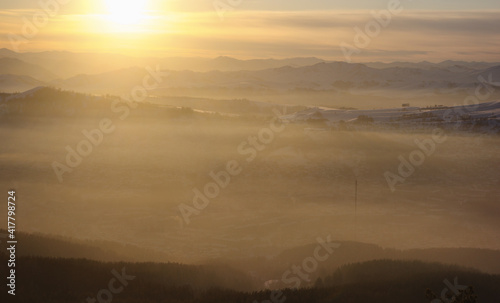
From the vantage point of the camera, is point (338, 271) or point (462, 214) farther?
point (462, 214)

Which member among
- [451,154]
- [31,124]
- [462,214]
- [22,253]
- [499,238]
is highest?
[31,124]

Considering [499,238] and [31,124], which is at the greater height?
[31,124]

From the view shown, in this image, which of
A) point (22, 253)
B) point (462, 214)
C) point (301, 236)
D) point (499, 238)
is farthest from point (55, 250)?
point (462, 214)

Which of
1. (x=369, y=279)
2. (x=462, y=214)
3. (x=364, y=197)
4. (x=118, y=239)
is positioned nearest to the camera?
(x=369, y=279)

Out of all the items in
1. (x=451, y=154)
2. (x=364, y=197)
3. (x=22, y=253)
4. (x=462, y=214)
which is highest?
(x=451, y=154)

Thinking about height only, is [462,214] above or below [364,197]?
below

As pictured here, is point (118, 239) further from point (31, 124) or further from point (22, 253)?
point (31, 124)

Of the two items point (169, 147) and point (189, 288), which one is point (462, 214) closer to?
point (189, 288)

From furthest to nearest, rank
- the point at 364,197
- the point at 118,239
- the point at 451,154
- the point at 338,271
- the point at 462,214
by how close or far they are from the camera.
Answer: the point at 451,154 → the point at 364,197 → the point at 462,214 → the point at 118,239 → the point at 338,271

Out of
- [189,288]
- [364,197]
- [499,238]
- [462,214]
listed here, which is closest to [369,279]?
[189,288]
